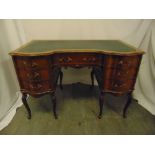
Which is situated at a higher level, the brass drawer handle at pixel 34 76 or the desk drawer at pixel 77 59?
the desk drawer at pixel 77 59

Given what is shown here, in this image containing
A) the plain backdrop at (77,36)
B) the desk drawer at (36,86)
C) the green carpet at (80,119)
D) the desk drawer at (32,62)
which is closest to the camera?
the desk drawer at (32,62)

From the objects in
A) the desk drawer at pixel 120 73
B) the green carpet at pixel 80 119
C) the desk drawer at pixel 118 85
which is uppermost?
the desk drawer at pixel 120 73

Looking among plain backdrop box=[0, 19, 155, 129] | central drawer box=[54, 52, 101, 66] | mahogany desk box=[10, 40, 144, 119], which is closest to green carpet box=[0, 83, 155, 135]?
plain backdrop box=[0, 19, 155, 129]

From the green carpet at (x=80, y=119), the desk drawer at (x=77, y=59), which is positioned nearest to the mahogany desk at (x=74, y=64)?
the desk drawer at (x=77, y=59)

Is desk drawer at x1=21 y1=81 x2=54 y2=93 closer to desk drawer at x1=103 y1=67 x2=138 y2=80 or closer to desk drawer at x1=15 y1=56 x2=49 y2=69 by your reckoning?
desk drawer at x1=15 y1=56 x2=49 y2=69

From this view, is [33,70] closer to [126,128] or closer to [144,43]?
[126,128]

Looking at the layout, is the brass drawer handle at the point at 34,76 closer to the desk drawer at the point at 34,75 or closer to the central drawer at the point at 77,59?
the desk drawer at the point at 34,75

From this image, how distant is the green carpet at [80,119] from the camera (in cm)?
136

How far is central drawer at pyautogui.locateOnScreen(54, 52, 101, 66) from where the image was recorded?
1249 millimetres

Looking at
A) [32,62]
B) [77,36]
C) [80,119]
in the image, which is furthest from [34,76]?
[77,36]

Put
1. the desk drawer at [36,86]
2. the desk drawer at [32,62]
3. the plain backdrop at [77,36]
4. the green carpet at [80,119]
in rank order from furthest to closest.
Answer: the plain backdrop at [77,36], the green carpet at [80,119], the desk drawer at [36,86], the desk drawer at [32,62]

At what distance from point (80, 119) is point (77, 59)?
666mm

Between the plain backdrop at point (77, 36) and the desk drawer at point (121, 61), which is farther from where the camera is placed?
the plain backdrop at point (77, 36)

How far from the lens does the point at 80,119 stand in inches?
59.4
